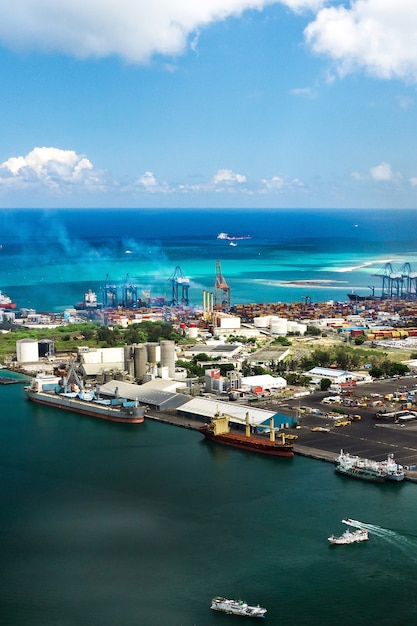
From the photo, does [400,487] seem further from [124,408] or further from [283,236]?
[283,236]

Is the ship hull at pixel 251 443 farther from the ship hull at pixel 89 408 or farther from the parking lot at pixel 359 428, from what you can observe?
the ship hull at pixel 89 408

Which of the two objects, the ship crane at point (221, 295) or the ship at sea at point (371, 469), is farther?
the ship crane at point (221, 295)

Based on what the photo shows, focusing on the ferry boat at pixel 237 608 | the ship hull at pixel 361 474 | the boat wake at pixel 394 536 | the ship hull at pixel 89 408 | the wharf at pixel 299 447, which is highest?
the ship hull at pixel 89 408

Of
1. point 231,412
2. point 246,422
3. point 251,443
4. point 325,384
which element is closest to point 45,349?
point 325,384

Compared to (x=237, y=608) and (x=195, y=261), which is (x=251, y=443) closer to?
(x=237, y=608)

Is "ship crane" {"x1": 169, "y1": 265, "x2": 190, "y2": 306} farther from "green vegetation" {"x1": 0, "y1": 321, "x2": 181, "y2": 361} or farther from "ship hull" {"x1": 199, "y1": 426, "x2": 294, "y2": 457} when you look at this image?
"ship hull" {"x1": 199, "y1": 426, "x2": 294, "y2": 457}

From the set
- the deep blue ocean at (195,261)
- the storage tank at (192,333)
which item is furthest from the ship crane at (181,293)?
the storage tank at (192,333)

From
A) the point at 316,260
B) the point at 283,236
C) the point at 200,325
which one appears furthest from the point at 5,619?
the point at 283,236
